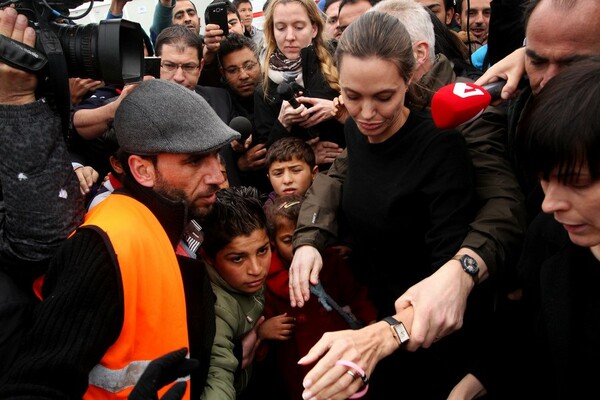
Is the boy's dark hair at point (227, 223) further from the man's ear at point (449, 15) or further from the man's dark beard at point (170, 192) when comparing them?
the man's ear at point (449, 15)

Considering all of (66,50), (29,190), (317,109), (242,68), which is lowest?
(242,68)

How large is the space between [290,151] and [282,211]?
43cm

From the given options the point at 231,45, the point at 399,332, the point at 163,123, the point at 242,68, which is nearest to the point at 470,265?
the point at 399,332

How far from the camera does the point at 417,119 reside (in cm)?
197

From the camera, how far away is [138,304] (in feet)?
5.44

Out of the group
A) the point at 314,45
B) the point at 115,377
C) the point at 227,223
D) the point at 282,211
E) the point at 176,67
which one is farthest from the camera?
the point at 176,67

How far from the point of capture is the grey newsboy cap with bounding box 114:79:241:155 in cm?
185

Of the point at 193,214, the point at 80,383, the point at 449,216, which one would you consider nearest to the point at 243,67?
the point at 193,214

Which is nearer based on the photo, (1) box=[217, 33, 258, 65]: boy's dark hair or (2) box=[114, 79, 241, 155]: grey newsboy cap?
(2) box=[114, 79, 241, 155]: grey newsboy cap

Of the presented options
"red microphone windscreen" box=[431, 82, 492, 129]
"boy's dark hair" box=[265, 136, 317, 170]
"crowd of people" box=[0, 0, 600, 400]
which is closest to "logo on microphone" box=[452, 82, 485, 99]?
"red microphone windscreen" box=[431, 82, 492, 129]

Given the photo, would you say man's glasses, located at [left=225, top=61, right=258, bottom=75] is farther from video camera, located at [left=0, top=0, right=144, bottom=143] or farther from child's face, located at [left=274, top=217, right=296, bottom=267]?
video camera, located at [left=0, top=0, right=144, bottom=143]

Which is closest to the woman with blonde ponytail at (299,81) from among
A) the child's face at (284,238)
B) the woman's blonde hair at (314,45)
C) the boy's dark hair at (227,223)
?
the woman's blonde hair at (314,45)

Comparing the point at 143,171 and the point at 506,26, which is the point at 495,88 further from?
the point at 143,171

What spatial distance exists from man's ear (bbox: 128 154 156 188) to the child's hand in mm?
912
